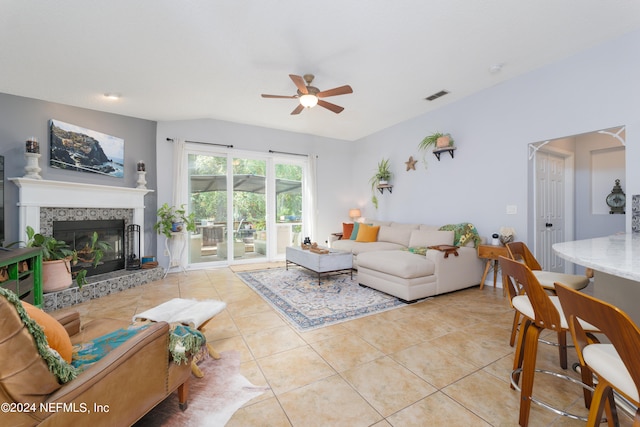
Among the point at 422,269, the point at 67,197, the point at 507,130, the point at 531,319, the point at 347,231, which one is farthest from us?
the point at 347,231

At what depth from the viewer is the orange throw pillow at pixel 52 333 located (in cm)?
105

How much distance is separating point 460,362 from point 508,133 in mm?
3341

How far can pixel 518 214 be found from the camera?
375 centimetres

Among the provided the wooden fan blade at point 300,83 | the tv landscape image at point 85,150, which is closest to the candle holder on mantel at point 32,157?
the tv landscape image at point 85,150

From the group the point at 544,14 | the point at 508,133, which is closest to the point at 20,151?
the point at 544,14

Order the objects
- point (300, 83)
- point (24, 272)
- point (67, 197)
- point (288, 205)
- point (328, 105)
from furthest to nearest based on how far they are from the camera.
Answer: point (288, 205) → point (67, 197) → point (328, 105) → point (300, 83) → point (24, 272)

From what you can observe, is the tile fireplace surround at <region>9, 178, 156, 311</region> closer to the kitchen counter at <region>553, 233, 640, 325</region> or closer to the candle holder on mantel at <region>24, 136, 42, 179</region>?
the candle holder on mantel at <region>24, 136, 42, 179</region>

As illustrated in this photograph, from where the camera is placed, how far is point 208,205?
5.38 m

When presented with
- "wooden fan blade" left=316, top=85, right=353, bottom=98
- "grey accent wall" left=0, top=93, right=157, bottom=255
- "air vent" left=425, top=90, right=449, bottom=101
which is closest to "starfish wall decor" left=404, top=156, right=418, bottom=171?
"air vent" left=425, top=90, right=449, bottom=101

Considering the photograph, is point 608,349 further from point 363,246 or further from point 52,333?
point 363,246

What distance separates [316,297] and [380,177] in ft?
11.0

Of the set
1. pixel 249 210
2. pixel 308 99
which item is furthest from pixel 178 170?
pixel 308 99

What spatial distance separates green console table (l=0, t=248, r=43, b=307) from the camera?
2473 millimetres

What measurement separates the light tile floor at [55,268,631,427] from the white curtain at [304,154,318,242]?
3173 mm
